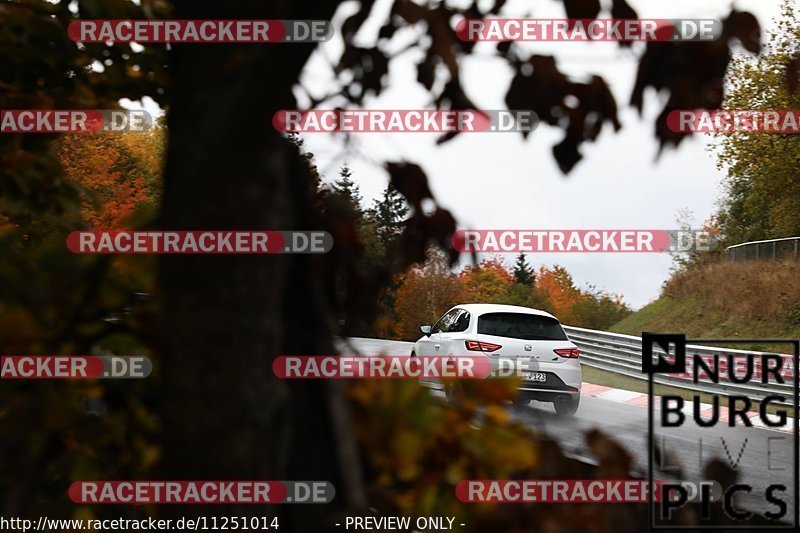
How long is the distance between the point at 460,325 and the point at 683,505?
35.9 feet

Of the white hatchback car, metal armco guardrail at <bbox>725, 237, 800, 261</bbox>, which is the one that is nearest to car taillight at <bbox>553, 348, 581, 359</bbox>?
the white hatchback car

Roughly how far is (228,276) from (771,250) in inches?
1204

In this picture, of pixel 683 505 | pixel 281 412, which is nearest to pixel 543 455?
pixel 683 505

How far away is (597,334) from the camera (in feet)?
76.3

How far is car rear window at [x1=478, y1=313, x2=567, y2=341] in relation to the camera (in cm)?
1261

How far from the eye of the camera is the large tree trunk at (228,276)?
1643mm

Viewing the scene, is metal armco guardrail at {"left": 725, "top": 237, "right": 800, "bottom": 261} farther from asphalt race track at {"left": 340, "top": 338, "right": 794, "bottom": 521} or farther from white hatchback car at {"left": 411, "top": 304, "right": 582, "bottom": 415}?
white hatchback car at {"left": 411, "top": 304, "right": 582, "bottom": 415}

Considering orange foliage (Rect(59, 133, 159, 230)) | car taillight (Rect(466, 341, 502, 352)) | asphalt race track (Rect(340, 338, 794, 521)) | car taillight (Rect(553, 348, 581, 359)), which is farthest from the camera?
orange foliage (Rect(59, 133, 159, 230))

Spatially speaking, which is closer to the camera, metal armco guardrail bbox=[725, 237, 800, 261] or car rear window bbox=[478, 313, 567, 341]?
car rear window bbox=[478, 313, 567, 341]

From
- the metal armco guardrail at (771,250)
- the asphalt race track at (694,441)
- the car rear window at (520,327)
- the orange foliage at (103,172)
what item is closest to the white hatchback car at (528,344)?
the car rear window at (520,327)

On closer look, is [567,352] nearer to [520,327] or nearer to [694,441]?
[520,327]

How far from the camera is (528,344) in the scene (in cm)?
1252

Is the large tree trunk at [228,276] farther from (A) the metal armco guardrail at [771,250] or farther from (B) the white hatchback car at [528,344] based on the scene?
(A) the metal armco guardrail at [771,250]

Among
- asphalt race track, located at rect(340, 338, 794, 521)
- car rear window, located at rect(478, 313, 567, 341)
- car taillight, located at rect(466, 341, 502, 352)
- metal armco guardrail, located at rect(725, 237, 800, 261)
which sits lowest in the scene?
asphalt race track, located at rect(340, 338, 794, 521)
